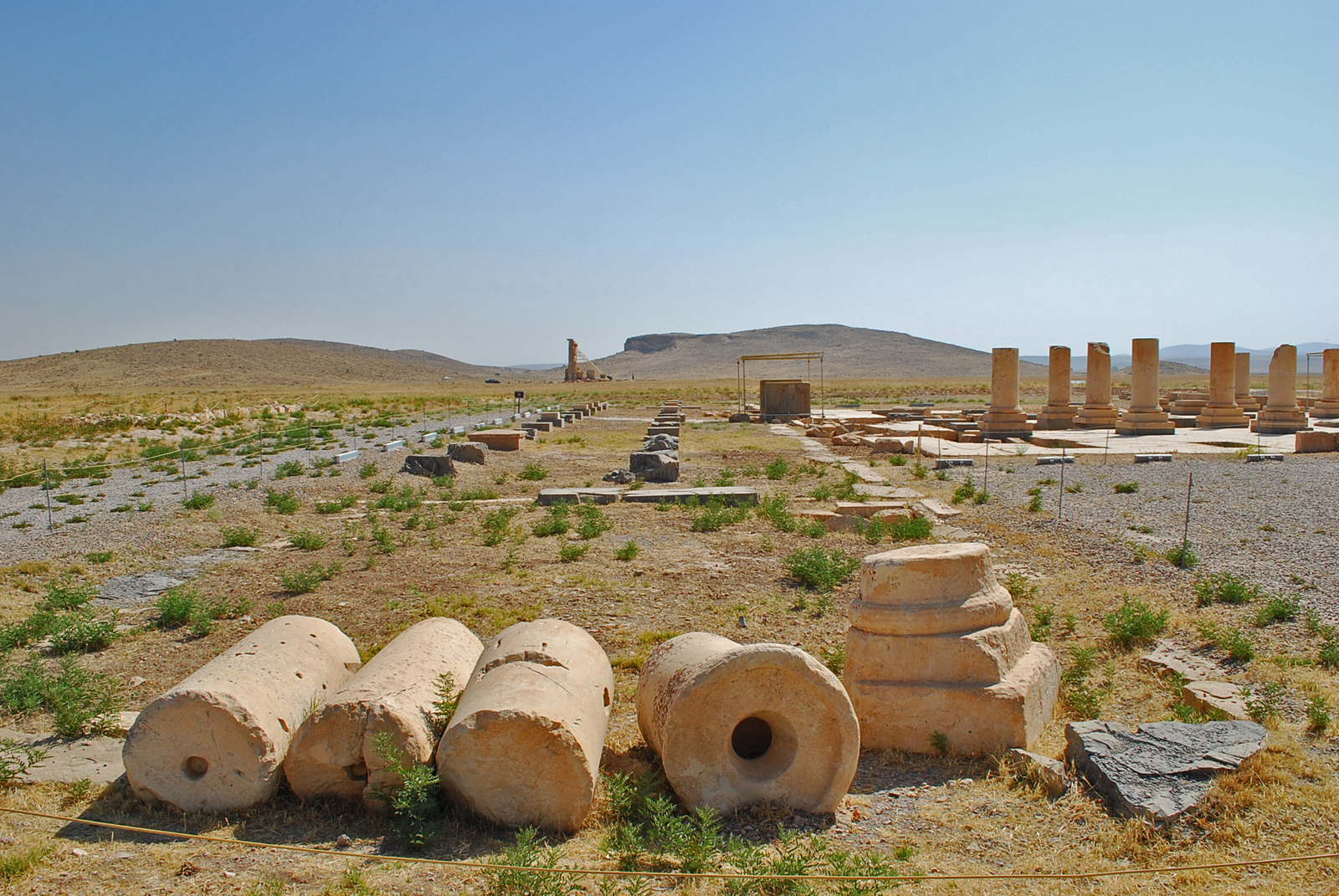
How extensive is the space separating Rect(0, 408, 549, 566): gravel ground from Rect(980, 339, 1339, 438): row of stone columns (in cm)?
1822

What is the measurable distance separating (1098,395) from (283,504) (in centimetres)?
2484

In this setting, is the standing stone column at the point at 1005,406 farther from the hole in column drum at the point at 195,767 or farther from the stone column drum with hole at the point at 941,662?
the hole in column drum at the point at 195,767

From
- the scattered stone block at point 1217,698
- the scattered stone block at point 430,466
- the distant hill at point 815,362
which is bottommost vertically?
the scattered stone block at point 1217,698

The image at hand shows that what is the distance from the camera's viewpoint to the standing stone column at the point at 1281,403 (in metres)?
24.5

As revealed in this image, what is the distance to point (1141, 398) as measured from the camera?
2519 cm

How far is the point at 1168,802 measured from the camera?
168 inches

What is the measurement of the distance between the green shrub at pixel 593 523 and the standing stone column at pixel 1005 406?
16.2 meters

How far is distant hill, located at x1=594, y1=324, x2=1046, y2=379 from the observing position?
457ft

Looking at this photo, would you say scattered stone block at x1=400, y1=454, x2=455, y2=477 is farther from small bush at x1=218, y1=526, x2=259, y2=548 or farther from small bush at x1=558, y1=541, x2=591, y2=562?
small bush at x1=558, y1=541, x2=591, y2=562

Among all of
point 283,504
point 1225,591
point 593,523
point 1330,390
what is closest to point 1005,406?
point 1330,390

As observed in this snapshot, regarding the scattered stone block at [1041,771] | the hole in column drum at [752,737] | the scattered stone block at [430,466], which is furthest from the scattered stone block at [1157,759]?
the scattered stone block at [430,466]

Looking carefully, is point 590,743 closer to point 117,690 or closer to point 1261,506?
point 117,690

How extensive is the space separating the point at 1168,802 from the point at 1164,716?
1.40 m

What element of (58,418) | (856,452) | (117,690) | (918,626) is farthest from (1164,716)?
(58,418)
